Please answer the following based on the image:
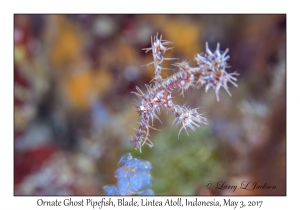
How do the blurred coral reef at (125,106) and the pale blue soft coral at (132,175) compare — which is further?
the blurred coral reef at (125,106)

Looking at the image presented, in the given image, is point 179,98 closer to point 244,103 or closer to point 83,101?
point 244,103

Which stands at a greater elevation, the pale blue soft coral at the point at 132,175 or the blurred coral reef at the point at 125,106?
the blurred coral reef at the point at 125,106

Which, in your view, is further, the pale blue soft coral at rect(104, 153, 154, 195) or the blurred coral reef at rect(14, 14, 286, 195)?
the blurred coral reef at rect(14, 14, 286, 195)

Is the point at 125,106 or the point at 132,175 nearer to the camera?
the point at 132,175

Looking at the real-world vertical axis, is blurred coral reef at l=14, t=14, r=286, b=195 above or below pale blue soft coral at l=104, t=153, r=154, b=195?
above

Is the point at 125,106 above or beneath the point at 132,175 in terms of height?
above

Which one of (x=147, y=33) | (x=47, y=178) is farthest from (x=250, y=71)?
(x=47, y=178)
